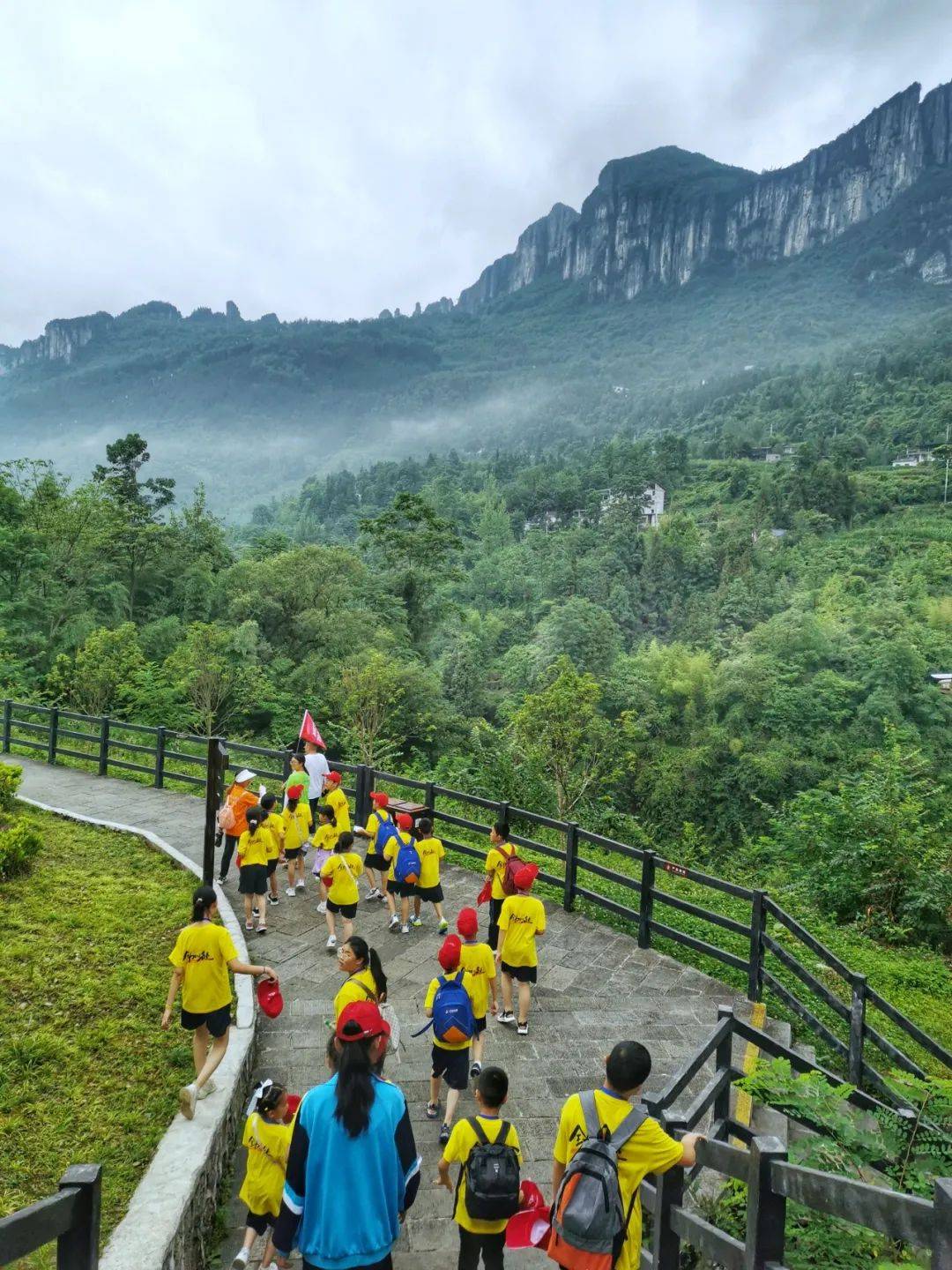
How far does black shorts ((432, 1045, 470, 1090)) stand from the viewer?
15.7ft

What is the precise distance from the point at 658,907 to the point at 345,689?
1586 centimetres

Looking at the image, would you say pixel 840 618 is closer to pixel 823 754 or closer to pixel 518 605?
pixel 823 754

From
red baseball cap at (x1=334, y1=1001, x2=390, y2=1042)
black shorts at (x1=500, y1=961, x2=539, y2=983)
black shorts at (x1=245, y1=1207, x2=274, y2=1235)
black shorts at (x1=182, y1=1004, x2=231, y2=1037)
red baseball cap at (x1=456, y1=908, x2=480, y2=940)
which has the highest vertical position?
red baseball cap at (x1=334, y1=1001, x2=390, y2=1042)

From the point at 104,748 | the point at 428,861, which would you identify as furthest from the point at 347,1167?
the point at 104,748

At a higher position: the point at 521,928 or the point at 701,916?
the point at 521,928

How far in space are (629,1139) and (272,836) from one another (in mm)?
5476

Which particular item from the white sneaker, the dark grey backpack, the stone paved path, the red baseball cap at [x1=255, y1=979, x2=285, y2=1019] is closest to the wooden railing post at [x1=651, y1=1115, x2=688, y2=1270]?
the dark grey backpack

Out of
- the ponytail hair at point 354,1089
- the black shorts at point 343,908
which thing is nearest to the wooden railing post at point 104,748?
the black shorts at point 343,908

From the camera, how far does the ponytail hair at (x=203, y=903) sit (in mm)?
5051

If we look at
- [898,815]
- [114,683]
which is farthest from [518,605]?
[898,815]

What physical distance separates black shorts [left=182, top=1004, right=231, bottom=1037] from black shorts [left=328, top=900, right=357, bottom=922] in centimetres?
199

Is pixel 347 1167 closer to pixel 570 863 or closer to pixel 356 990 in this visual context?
pixel 356 990

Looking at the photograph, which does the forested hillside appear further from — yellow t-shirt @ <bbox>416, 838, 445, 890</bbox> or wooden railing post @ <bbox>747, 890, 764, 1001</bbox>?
yellow t-shirt @ <bbox>416, 838, 445, 890</bbox>

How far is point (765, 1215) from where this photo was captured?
2432 mm
